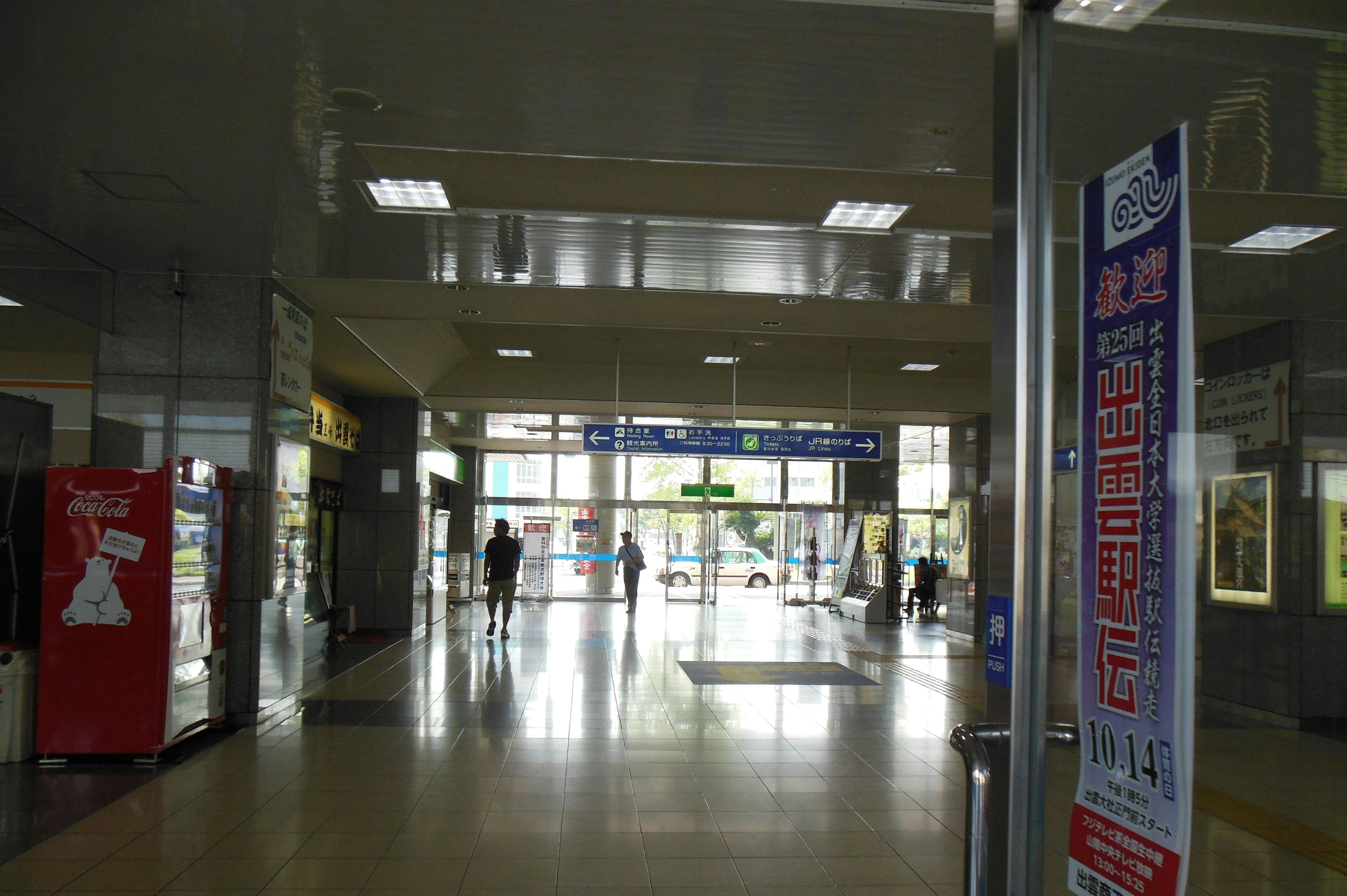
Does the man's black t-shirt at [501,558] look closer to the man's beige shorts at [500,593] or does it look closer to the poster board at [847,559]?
the man's beige shorts at [500,593]

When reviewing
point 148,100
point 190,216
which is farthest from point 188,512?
point 148,100

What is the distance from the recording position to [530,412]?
49.6ft

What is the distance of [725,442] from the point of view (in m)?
12.8

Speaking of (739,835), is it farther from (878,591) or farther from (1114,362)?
(878,591)

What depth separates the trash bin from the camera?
5891 millimetres

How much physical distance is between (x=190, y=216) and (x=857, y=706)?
6.13 metres

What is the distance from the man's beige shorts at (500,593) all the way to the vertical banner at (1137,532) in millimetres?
11450

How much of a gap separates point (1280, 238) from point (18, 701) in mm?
6876

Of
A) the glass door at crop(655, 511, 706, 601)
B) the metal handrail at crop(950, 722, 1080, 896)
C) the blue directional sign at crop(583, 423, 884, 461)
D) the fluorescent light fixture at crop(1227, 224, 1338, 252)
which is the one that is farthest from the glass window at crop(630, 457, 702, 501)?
the fluorescent light fixture at crop(1227, 224, 1338, 252)

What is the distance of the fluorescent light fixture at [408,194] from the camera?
5.28m

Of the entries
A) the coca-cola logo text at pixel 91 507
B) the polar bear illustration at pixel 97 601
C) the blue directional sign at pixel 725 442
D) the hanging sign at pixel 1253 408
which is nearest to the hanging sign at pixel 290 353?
the coca-cola logo text at pixel 91 507

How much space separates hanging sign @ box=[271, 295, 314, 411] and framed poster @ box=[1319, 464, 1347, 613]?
7.02 meters

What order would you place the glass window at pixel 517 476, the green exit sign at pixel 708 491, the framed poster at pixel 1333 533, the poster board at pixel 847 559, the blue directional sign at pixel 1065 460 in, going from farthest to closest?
the glass window at pixel 517 476 → the green exit sign at pixel 708 491 → the poster board at pixel 847 559 → the blue directional sign at pixel 1065 460 → the framed poster at pixel 1333 533

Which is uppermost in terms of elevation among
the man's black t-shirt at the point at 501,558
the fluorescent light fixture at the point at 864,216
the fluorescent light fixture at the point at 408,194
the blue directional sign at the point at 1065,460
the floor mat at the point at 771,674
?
the fluorescent light fixture at the point at 864,216
